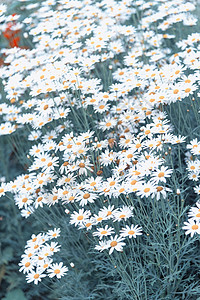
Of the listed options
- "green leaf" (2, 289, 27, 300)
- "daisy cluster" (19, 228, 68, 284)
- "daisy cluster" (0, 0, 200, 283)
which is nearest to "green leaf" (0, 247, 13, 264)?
"green leaf" (2, 289, 27, 300)

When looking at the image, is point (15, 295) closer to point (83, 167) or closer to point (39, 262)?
point (39, 262)

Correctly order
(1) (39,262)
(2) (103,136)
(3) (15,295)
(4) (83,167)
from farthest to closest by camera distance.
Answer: (2) (103,136)
(3) (15,295)
(4) (83,167)
(1) (39,262)

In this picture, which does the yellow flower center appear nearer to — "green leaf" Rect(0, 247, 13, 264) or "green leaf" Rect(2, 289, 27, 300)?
"green leaf" Rect(2, 289, 27, 300)

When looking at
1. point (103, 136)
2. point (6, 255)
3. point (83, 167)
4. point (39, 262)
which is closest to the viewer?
point (39, 262)

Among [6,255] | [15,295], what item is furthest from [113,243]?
[6,255]

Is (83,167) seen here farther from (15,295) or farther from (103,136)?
(15,295)

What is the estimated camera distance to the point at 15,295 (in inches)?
149

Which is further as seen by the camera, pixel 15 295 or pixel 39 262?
pixel 15 295

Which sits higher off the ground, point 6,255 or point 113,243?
point 113,243

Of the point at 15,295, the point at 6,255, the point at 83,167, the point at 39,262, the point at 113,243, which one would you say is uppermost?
the point at 83,167

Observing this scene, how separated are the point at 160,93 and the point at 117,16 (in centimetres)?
216

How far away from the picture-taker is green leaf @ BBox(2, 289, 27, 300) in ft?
12.3

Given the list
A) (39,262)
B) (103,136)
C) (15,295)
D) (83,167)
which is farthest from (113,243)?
(15,295)

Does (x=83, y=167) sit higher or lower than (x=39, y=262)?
higher
